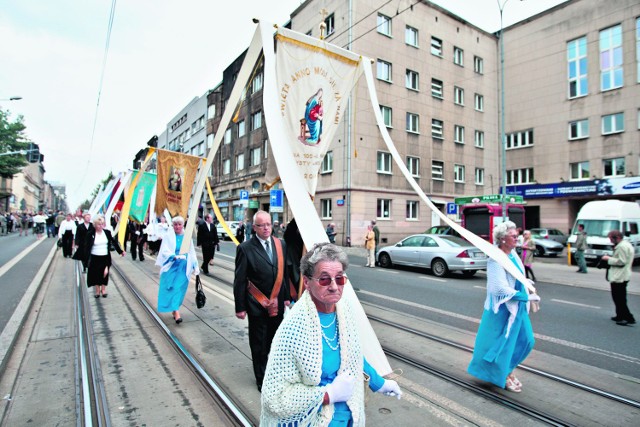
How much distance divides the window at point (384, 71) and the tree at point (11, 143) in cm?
3889

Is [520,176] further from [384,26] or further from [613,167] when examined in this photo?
[384,26]

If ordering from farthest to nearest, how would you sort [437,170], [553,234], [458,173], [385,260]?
1. [458,173]
2. [437,170]
3. [553,234]
4. [385,260]

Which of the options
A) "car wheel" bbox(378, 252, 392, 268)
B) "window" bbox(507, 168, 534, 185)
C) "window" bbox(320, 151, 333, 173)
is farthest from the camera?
"window" bbox(507, 168, 534, 185)

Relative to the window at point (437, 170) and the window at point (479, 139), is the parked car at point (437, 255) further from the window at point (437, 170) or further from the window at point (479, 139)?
the window at point (479, 139)

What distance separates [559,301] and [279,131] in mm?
8244

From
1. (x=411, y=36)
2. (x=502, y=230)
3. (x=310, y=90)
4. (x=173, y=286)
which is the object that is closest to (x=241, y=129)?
(x=411, y=36)

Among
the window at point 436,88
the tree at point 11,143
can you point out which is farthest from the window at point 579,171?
the tree at point 11,143

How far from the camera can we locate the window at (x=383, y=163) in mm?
24875

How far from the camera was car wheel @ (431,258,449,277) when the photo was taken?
12.4m

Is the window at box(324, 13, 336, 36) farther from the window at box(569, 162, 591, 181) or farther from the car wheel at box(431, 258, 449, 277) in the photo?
the window at box(569, 162, 591, 181)

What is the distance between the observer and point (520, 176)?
30.6 meters

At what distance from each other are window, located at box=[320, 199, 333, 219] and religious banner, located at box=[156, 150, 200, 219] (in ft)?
53.6

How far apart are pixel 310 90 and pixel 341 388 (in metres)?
3.54

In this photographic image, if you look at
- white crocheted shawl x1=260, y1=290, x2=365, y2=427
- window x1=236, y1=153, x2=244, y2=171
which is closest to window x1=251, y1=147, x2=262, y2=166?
window x1=236, y1=153, x2=244, y2=171
